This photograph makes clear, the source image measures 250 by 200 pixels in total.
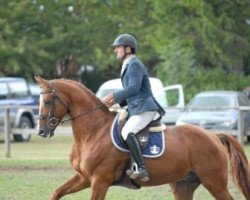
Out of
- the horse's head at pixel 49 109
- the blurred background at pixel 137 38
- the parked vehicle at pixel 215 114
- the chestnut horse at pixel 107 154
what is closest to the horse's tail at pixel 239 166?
the chestnut horse at pixel 107 154

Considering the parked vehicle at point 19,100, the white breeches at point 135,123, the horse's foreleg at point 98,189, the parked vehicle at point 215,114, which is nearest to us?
the horse's foreleg at point 98,189

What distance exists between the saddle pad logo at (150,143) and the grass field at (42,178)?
295cm

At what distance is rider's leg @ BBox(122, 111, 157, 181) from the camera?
10.9m

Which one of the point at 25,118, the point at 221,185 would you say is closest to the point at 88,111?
the point at 221,185

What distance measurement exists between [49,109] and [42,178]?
6.19 m

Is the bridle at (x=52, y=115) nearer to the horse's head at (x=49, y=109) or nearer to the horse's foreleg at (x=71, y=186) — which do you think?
the horse's head at (x=49, y=109)

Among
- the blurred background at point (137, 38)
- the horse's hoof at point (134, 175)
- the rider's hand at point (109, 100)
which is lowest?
the blurred background at point (137, 38)

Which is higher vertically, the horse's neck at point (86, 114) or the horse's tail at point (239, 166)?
the horse's neck at point (86, 114)

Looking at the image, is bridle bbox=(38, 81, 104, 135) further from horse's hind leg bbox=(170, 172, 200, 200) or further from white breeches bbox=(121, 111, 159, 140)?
horse's hind leg bbox=(170, 172, 200, 200)

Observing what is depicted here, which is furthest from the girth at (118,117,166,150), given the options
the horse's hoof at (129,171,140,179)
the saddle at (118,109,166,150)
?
the horse's hoof at (129,171,140,179)

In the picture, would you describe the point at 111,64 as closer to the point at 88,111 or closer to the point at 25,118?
the point at 25,118

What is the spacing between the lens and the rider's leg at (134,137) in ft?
35.9

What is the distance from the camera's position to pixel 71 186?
36.8ft

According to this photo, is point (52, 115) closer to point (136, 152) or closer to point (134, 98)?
point (134, 98)
